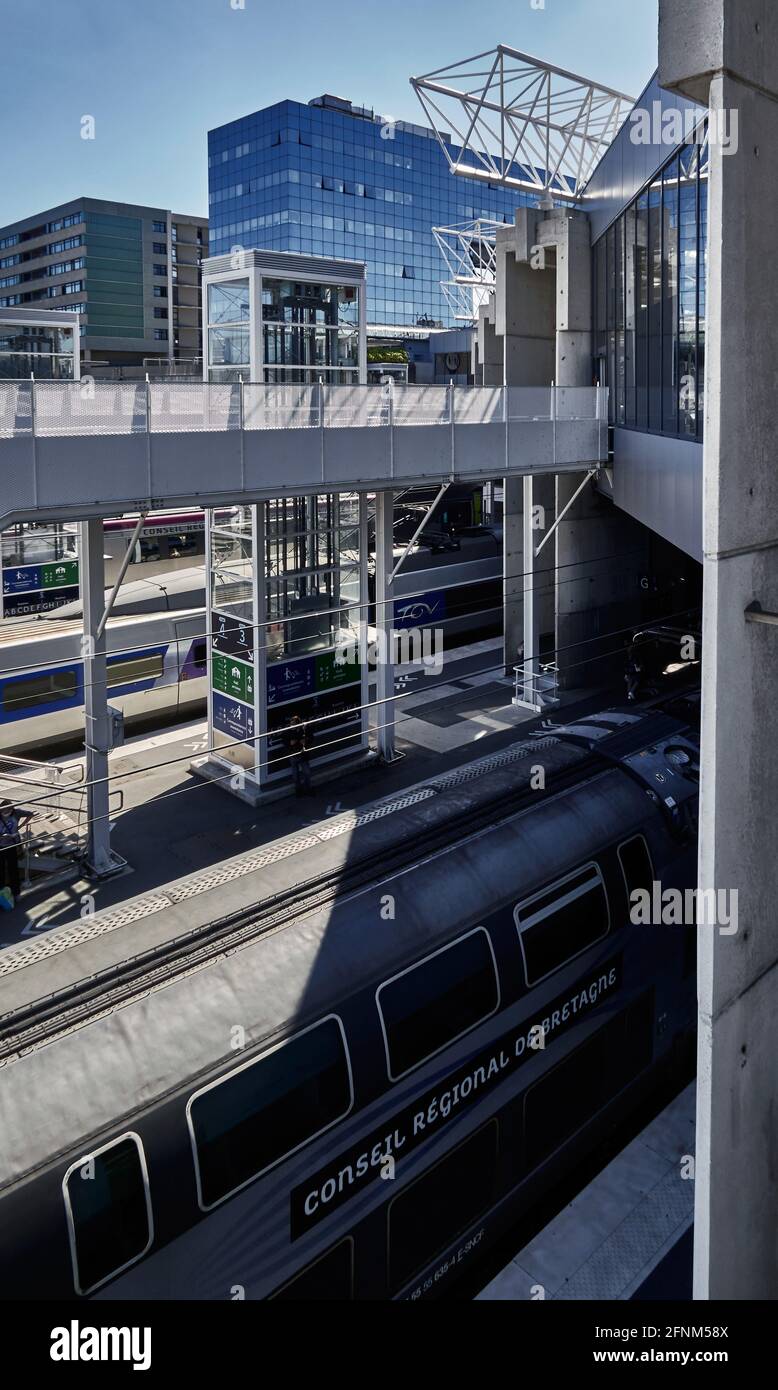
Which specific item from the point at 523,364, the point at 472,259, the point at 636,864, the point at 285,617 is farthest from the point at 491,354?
the point at 472,259

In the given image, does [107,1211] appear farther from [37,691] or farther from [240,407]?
[37,691]

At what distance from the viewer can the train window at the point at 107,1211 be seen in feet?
17.1

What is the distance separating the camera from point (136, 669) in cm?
2133

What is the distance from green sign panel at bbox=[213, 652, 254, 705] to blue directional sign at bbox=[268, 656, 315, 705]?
362mm

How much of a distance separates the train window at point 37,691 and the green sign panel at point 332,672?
4.43m

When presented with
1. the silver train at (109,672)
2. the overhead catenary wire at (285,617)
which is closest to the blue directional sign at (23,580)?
the silver train at (109,672)

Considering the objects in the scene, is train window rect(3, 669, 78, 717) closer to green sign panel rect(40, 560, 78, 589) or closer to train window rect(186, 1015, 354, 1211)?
green sign panel rect(40, 560, 78, 589)

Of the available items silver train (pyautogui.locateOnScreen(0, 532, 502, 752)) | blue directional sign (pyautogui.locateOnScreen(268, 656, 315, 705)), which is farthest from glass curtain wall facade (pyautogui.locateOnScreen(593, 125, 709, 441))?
blue directional sign (pyautogui.locateOnScreen(268, 656, 315, 705))

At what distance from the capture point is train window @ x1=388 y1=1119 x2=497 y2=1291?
7016mm

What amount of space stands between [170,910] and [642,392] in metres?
13.6

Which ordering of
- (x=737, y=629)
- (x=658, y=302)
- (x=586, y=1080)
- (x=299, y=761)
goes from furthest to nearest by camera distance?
1. (x=299, y=761)
2. (x=658, y=302)
3. (x=586, y=1080)
4. (x=737, y=629)

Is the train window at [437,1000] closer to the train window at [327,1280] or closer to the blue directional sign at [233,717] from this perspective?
the train window at [327,1280]

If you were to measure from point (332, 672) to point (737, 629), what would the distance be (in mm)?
15189

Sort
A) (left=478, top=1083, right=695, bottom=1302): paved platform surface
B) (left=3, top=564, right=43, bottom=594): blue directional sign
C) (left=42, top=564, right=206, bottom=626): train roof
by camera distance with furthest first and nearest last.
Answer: (left=3, top=564, right=43, bottom=594): blue directional sign, (left=42, top=564, right=206, bottom=626): train roof, (left=478, top=1083, right=695, bottom=1302): paved platform surface
